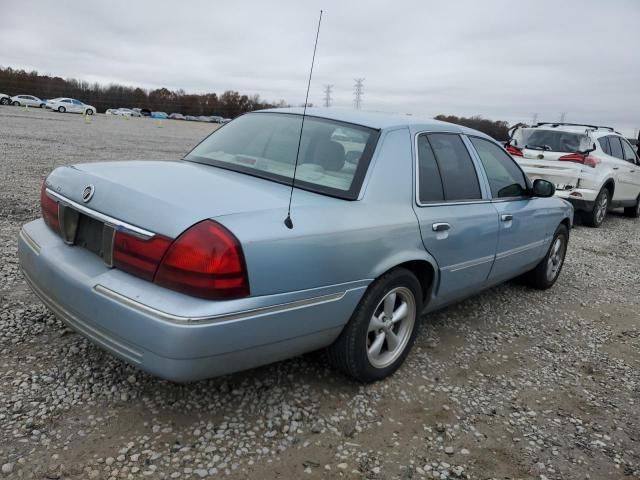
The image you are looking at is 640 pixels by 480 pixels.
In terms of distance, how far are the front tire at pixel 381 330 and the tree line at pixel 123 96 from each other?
72.1 metres

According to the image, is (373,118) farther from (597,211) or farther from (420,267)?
(597,211)

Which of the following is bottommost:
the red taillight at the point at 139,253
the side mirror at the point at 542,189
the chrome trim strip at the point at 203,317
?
the chrome trim strip at the point at 203,317

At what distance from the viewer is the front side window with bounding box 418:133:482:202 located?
3256mm

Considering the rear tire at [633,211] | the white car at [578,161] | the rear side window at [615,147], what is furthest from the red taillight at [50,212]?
the rear tire at [633,211]

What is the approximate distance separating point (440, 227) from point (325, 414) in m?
1.32

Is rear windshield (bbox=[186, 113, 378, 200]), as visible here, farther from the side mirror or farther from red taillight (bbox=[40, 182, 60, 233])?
the side mirror

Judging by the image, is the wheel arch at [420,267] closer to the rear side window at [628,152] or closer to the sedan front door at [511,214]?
the sedan front door at [511,214]

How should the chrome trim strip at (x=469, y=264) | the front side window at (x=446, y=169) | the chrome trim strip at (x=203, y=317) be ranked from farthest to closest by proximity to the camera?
the chrome trim strip at (x=469, y=264)
the front side window at (x=446, y=169)
the chrome trim strip at (x=203, y=317)

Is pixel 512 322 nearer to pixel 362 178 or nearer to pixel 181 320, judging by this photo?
pixel 362 178

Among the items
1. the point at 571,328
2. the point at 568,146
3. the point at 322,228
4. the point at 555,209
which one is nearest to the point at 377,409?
the point at 322,228

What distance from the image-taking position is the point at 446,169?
137 inches

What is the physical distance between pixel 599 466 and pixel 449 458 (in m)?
0.77

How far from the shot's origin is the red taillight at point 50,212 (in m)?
2.76

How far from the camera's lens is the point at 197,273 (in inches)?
83.7
